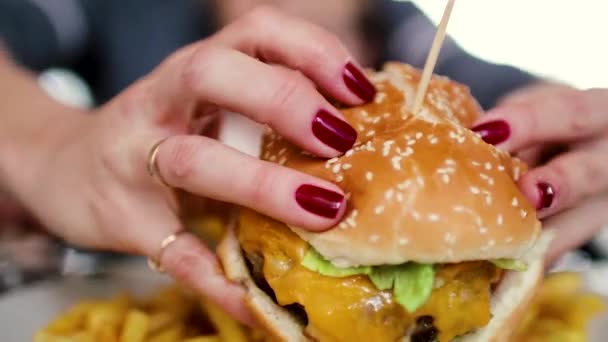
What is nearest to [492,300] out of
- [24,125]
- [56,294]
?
[56,294]

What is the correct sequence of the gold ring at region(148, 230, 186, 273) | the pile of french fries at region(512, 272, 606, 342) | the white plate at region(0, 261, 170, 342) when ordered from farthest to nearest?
the white plate at region(0, 261, 170, 342) < the pile of french fries at region(512, 272, 606, 342) < the gold ring at region(148, 230, 186, 273)

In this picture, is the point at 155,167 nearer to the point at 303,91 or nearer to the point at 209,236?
the point at 303,91

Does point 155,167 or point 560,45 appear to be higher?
point 155,167

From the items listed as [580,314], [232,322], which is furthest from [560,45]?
[232,322]

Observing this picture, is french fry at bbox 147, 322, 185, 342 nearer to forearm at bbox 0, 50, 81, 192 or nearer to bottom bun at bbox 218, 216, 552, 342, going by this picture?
bottom bun at bbox 218, 216, 552, 342

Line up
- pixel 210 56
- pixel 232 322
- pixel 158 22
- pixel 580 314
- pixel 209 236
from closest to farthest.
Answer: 1. pixel 210 56
2. pixel 232 322
3. pixel 580 314
4. pixel 209 236
5. pixel 158 22

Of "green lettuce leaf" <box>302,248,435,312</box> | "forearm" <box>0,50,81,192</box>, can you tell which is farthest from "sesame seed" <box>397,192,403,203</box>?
"forearm" <box>0,50,81,192</box>

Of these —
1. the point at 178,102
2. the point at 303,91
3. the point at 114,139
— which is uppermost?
the point at 303,91
